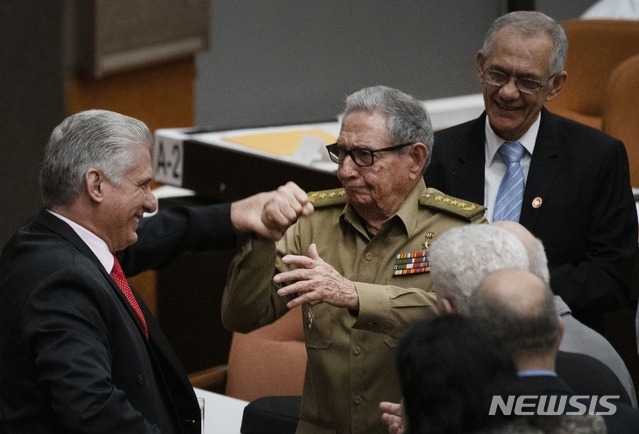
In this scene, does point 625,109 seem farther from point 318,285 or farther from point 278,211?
point 318,285

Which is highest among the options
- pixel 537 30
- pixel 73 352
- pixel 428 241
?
pixel 537 30

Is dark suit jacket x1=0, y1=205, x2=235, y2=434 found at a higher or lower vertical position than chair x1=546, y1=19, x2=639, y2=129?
lower

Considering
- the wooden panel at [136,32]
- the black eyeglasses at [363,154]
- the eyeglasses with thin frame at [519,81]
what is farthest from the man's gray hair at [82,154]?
the wooden panel at [136,32]

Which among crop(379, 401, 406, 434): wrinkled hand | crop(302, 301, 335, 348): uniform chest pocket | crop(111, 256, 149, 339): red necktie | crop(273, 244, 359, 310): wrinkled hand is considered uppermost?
crop(273, 244, 359, 310): wrinkled hand

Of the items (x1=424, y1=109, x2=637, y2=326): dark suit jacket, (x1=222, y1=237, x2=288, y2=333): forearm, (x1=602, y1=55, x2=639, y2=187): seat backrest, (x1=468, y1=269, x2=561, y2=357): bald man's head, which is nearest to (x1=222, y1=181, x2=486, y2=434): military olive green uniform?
(x1=222, y1=237, x2=288, y2=333): forearm

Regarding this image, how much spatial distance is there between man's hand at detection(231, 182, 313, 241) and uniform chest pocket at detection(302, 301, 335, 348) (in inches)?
7.8

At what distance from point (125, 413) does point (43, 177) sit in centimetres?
57

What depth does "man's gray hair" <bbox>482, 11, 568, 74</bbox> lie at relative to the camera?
2934 mm

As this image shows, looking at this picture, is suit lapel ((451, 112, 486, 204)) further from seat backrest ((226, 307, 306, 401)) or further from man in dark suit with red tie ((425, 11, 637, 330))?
seat backrest ((226, 307, 306, 401))

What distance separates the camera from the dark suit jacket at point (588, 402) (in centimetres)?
175

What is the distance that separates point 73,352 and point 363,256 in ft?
2.59

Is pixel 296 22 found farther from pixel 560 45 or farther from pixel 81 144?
pixel 81 144

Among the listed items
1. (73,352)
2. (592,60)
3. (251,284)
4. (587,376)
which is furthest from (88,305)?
(592,60)

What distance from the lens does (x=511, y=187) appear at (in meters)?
3.04
